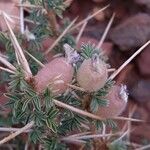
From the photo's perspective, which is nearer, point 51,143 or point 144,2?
point 51,143

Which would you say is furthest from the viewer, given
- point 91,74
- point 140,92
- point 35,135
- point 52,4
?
point 140,92

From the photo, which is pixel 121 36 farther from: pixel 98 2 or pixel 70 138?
pixel 70 138

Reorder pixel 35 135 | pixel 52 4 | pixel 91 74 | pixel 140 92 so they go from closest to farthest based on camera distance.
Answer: pixel 91 74 < pixel 35 135 < pixel 52 4 < pixel 140 92

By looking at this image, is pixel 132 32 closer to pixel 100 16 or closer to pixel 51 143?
pixel 100 16

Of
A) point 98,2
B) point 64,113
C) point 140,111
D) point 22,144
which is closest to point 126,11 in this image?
point 98,2

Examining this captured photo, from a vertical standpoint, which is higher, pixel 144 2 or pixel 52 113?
pixel 144 2

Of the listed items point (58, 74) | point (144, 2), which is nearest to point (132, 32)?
point (144, 2)

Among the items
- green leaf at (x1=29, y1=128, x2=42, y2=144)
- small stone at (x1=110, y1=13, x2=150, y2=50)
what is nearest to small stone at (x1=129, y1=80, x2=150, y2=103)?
small stone at (x1=110, y1=13, x2=150, y2=50)

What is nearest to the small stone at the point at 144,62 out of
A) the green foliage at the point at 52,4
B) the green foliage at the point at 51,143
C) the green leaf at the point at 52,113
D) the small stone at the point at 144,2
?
the small stone at the point at 144,2
